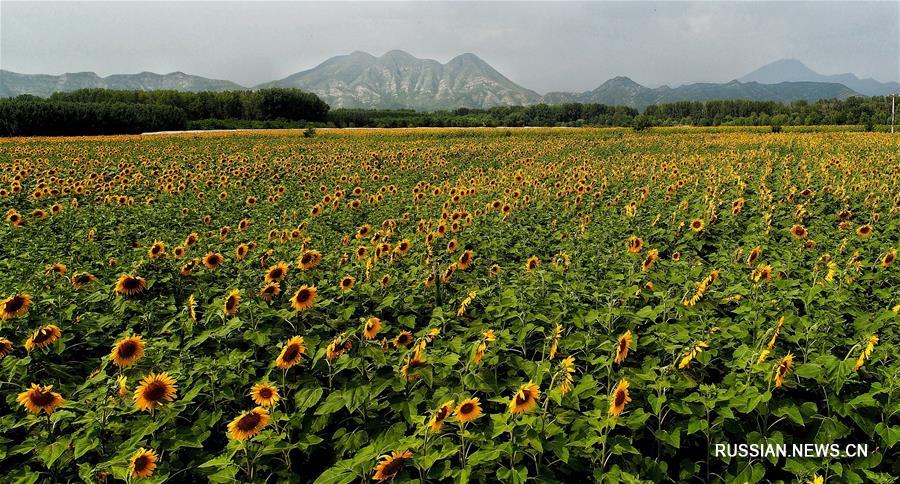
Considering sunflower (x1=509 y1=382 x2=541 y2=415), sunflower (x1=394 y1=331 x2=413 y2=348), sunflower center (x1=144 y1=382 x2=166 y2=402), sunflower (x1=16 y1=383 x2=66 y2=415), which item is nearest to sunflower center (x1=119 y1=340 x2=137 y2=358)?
sunflower (x1=16 y1=383 x2=66 y2=415)

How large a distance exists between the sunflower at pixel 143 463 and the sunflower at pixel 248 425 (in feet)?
1.26

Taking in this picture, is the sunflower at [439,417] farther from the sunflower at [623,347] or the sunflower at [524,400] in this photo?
the sunflower at [623,347]

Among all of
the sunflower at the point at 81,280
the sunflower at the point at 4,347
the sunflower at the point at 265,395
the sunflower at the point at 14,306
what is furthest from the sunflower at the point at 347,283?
the sunflower at the point at 81,280

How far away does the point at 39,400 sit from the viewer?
2.61m

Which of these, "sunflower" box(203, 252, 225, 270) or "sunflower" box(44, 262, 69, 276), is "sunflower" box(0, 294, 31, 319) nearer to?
"sunflower" box(44, 262, 69, 276)

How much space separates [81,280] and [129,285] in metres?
0.76

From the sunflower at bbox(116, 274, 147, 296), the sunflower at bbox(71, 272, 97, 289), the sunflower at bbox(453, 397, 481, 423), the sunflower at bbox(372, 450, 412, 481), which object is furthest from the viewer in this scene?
the sunflower at bbox(71, 272, 97, 289)

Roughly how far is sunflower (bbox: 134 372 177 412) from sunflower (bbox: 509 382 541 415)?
196 cm

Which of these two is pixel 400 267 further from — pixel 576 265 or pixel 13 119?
pixel 13 119

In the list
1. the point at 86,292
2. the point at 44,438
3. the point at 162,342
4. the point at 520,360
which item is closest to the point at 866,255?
the point at 520,360

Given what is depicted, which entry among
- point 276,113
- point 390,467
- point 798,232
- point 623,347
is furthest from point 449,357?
point 276,113

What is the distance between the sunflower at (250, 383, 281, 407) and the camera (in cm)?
255

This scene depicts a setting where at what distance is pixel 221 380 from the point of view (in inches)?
120

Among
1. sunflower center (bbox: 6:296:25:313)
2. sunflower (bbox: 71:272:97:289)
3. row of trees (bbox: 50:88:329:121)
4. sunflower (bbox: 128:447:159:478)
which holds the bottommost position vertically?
sunflower (bbox: 128:447:159:478)
